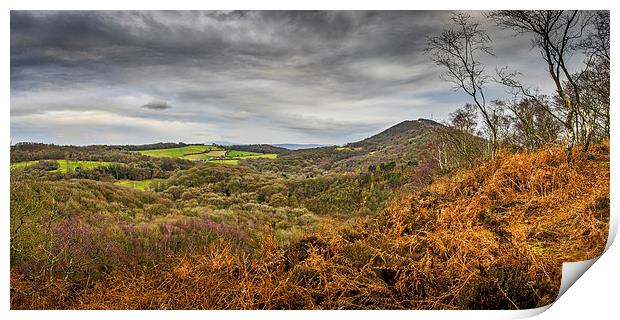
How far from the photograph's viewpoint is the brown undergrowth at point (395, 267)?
4.29m

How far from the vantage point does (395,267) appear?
4.39m

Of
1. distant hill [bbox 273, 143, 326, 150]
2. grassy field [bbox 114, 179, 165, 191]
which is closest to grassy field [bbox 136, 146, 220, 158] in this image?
grassy field [bbox 114, 179, 165, 191]

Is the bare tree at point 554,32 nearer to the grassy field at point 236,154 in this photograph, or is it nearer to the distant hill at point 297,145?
the distant hill at point 297,145

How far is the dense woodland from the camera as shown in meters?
4.39

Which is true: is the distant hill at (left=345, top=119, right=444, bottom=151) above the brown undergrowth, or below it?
above

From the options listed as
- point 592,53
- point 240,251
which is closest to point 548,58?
point 592,53

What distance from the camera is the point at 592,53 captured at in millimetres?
5223

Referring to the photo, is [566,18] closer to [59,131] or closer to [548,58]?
[548,58]

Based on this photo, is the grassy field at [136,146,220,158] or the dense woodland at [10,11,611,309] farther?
the grassy field at [136,146,220,158]

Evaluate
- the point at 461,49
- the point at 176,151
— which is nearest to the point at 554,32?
the point at 461,49

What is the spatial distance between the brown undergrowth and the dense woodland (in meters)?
0.02

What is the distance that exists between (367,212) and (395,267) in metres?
1.13

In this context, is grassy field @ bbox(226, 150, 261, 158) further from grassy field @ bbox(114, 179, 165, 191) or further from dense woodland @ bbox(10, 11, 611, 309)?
grassy field @ bbox(114, 179, 165, 191)

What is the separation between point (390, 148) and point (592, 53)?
262 centimetres
